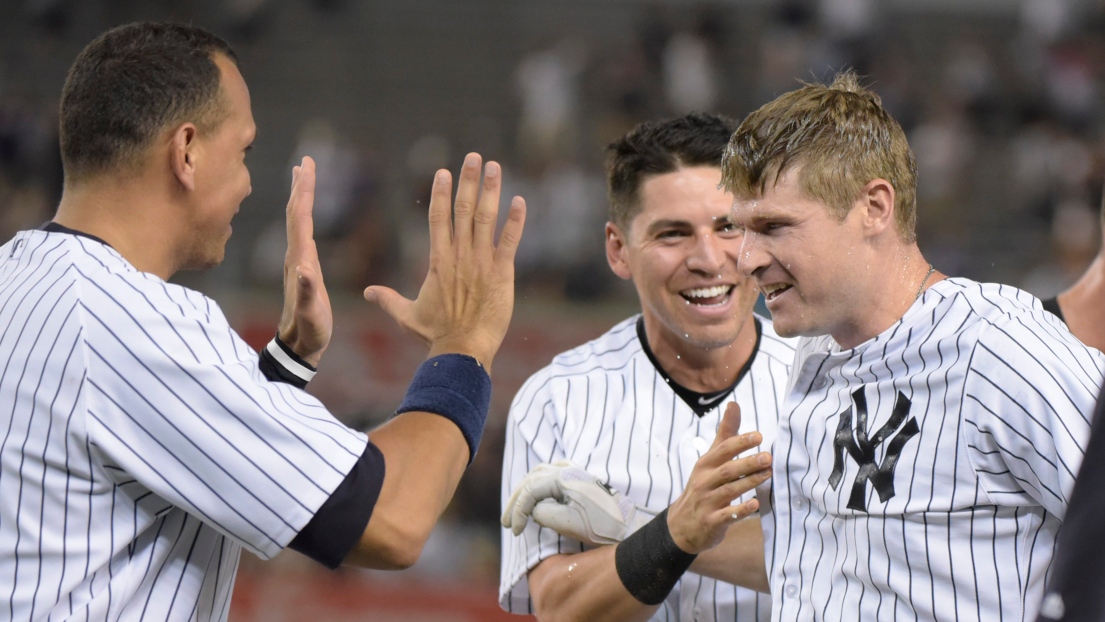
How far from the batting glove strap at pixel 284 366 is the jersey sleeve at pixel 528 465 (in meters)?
0.78

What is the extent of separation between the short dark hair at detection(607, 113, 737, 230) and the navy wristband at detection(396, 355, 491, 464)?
1.25 meters

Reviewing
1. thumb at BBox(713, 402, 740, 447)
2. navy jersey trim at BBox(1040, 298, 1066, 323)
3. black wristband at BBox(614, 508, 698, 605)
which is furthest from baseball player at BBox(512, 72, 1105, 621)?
navy jersey trim at BBox(1040, 298, 1066, 323)

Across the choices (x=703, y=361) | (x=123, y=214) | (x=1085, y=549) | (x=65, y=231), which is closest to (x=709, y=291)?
(x=703, y=361)

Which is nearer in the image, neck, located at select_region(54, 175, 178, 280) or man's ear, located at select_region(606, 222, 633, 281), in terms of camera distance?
neck, located at select_region(54, 175, 178, 280)

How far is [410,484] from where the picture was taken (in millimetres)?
2293

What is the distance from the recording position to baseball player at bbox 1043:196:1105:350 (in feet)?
12.4

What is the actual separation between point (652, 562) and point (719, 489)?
333mm

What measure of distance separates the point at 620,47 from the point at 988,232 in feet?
17.3

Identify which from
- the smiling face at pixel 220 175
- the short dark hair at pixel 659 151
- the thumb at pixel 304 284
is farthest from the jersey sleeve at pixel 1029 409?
the smiling face at pixel 220 175

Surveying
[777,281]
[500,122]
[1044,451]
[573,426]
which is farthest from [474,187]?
[500,122]

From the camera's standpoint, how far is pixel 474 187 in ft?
8.45

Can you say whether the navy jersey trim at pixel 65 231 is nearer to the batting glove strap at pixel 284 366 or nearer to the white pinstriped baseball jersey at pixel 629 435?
the batting glove strap at pixel 284 366

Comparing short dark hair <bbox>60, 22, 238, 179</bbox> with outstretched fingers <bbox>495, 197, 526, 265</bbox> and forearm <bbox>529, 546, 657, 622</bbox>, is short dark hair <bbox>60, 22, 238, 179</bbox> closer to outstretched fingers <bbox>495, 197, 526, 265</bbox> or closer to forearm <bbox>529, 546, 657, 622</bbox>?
outstretched fingers <bbox>495, 197, 526, 265</bbox>

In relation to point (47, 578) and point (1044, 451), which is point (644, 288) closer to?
point (1044, 451)
